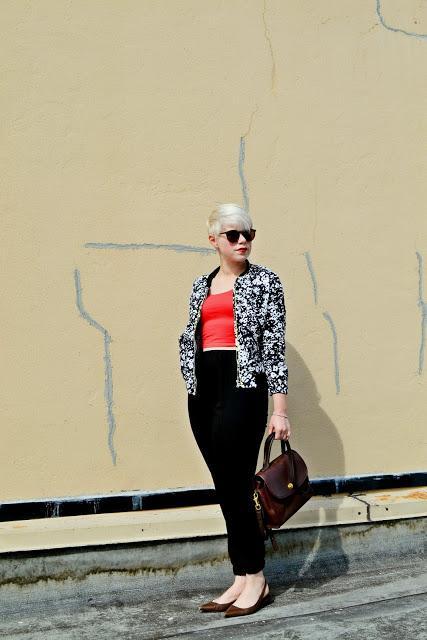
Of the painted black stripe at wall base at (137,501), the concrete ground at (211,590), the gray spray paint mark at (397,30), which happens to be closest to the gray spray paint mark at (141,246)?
the painted black stripe at wall base at (137,501)

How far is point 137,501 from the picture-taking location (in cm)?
388

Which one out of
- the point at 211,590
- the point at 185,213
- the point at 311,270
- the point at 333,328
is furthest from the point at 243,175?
the point at 211,590

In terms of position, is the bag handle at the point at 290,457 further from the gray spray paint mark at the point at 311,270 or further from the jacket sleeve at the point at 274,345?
the gray spray paint mark at the point at 311,270

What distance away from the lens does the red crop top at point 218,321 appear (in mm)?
3525

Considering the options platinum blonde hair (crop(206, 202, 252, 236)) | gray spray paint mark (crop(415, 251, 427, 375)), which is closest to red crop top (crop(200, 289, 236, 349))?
platinum blonde hair (crop(206, 202, 252, 236))

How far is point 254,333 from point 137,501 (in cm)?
95

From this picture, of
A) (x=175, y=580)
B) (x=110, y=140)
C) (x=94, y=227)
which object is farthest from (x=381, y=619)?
(x=110, y=140)

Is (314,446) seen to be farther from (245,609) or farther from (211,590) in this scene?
(245,609)

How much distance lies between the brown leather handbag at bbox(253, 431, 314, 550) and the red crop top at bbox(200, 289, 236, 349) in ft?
1.36

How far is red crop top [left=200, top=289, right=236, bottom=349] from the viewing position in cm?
353

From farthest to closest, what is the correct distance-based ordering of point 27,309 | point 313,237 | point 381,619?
point 313,237, point 27,309, point 381,619

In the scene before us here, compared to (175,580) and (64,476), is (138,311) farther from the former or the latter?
(175,580)

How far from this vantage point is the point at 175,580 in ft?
12.5

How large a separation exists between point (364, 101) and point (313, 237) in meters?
0.72
